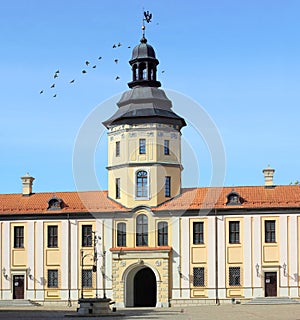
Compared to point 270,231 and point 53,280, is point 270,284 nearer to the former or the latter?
point 270,231

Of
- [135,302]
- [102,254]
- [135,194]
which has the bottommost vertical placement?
[135,302]

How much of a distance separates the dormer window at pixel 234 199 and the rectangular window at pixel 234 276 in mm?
4412

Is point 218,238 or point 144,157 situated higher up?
point 144,157

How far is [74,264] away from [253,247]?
41.1 ft

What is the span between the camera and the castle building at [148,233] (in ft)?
174

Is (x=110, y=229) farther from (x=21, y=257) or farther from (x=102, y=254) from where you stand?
(x=21, y=257)

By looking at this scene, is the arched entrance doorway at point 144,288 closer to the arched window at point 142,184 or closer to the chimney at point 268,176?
the arched window at point 142,184

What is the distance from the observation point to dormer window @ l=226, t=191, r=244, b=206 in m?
53.9

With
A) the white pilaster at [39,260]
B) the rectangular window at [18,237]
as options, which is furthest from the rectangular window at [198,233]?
the rectangular window at [18,237]

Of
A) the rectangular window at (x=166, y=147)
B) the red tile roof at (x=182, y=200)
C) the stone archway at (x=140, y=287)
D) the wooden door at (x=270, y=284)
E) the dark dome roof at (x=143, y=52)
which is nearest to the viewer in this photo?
the wooden door at (x=270, y=284)

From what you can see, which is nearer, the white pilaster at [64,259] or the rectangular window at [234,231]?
the rectangular window at [234,231]

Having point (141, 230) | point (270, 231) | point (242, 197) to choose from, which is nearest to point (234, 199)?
point (242, 197)

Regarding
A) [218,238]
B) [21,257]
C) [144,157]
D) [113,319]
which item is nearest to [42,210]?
[21,257]

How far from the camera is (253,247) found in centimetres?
5300
